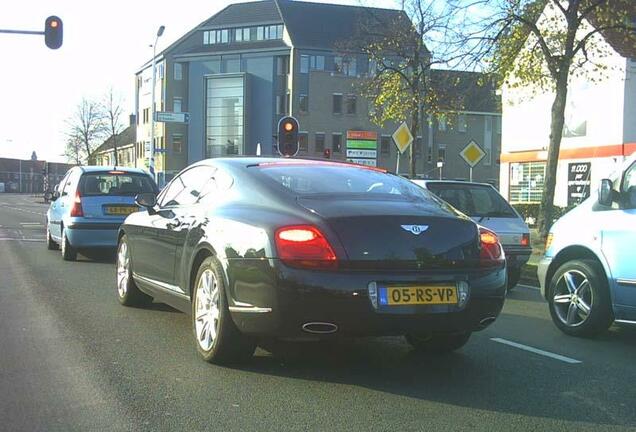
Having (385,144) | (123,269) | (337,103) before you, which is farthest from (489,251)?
(385,144)

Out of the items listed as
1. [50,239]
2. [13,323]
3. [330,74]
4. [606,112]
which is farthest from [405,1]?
[330,74]

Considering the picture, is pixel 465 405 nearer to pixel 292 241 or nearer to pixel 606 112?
pixel 292 241

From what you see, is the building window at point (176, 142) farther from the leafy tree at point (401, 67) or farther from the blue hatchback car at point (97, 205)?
the blue hatchback car at point (97, 205)

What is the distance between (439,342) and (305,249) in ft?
5.76

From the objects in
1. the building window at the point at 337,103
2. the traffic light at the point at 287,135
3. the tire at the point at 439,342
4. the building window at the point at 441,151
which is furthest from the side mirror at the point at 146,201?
the building window at the point at 441,151

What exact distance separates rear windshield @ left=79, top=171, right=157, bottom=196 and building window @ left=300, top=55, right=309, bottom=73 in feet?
161

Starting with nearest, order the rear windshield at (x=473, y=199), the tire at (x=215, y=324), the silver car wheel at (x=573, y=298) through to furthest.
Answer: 1. the tire at (x=215, y=324)
2. the silver car wheel at (x=573, y=298)
3. the rear windshield at (x=473, y=199)

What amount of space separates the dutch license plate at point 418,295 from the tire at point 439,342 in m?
0.90

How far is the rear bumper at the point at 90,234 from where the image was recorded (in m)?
12.0

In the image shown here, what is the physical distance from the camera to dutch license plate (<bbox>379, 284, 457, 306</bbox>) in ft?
15.0

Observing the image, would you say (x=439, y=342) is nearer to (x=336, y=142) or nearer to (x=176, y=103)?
(x=336, y=142)

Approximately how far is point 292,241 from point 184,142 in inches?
2494

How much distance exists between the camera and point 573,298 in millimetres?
6699

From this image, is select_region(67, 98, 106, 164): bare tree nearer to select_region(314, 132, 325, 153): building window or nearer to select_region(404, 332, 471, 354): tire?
select_region(314, 132, 325, 153): building window
